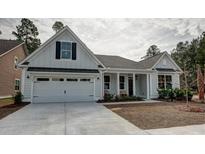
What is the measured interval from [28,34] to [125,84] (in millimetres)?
24793

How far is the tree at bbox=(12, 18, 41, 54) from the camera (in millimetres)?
31891

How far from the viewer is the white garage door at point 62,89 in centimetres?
1271

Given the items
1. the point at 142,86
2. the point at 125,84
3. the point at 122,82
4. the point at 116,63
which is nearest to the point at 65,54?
the point at 116,63

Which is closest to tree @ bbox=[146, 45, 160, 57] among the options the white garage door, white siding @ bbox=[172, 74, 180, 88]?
white siding @ bbox=[172, 74, 180, 88]

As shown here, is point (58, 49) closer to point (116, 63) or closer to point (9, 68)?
point (116, 63)

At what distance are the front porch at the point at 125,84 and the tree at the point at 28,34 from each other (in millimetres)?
22012

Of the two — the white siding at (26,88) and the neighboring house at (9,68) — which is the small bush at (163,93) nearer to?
the white siding at (26,88)

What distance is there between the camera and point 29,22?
32.2 m

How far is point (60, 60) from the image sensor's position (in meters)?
13.2

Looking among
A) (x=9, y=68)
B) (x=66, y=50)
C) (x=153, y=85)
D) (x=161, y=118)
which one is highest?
(x=66, y=50)

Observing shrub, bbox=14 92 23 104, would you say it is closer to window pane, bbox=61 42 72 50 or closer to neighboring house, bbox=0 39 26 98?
window pane, bbox=61 42 72 50

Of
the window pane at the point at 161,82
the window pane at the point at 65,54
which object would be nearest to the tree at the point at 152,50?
the window pane at the point at 161,82

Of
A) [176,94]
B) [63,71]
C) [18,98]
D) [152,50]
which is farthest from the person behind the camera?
[152,50]
